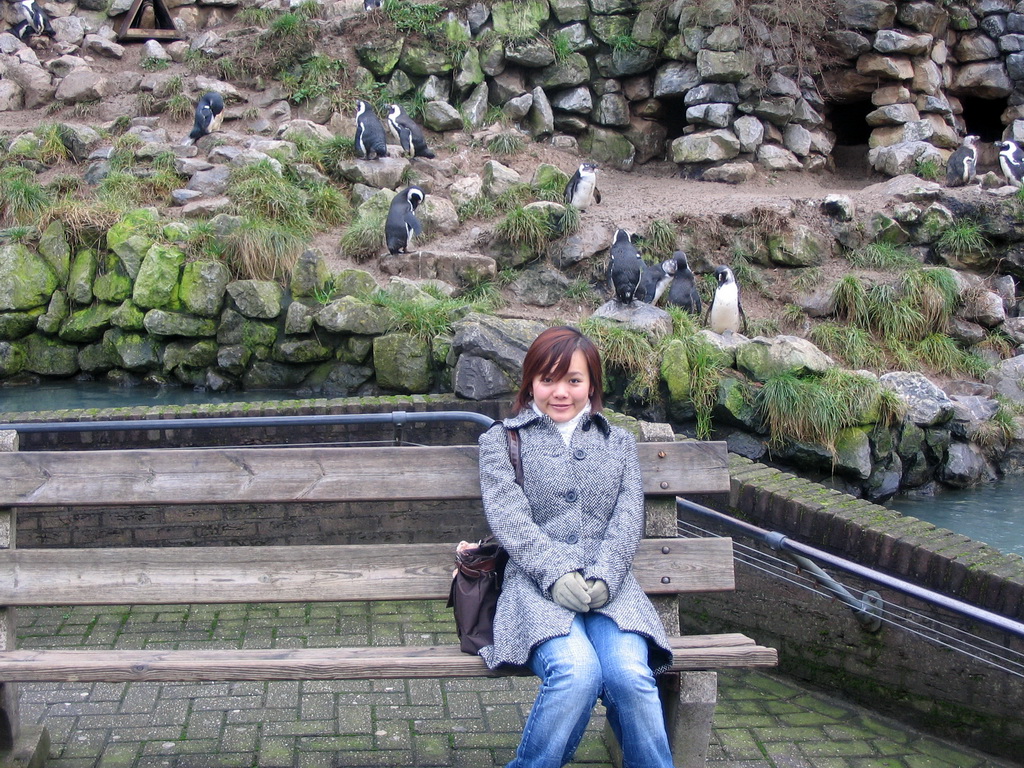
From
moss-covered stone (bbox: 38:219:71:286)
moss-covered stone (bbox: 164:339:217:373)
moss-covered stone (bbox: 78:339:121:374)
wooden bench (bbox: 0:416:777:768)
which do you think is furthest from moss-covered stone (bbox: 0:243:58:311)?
wooden bench (bbox: 0:416:777:768)

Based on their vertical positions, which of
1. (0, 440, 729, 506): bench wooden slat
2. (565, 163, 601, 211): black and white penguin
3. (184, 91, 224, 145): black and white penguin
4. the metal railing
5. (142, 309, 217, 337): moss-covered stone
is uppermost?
(184, 91, 224, 145): black and white penguin

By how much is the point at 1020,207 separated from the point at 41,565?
36.5 ft

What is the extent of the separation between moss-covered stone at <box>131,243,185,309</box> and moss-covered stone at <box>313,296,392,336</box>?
1.65m

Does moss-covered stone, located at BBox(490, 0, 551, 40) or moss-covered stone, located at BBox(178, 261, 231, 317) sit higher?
moss-covered stone, located at BBox(490, 0, 551, 40)

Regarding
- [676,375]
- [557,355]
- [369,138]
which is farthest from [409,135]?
[557,355]

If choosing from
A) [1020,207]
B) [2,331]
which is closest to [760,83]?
[1020,207]

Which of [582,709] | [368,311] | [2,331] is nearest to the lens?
[582,709]

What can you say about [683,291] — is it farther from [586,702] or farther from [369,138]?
[586,702]

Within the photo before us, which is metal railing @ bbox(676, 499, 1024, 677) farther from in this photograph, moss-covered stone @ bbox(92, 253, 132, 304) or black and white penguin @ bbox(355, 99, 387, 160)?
black and white penguin @ bbox(355, 99, 387, 160)

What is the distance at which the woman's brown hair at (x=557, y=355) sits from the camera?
8.73ft

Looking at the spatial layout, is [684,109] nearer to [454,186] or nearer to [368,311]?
[454,186]

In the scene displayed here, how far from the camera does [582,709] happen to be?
2.34 metres

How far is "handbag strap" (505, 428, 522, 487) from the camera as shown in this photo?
8.66 ft

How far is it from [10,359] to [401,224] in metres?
4.14
